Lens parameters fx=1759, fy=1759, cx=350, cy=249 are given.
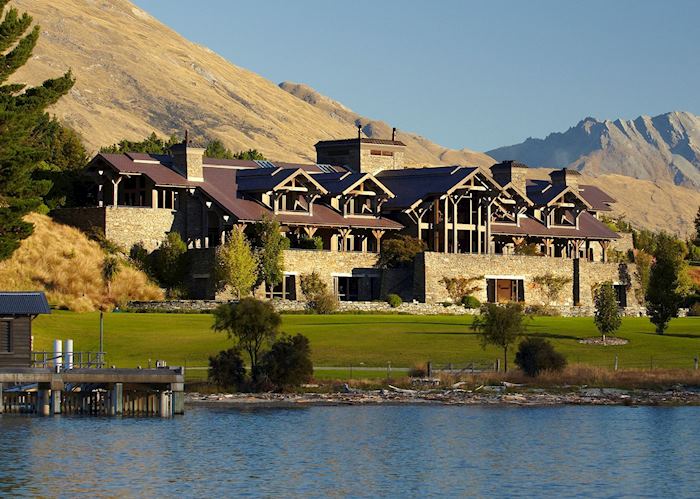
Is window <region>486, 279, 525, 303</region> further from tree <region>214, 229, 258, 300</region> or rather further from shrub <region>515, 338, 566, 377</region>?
shrub <region>515, 338, 566, 377</region>

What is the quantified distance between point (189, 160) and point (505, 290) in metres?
24.0

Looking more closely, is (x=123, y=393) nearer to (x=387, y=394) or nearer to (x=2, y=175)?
(x=387, y=394)

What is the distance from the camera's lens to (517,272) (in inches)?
4865

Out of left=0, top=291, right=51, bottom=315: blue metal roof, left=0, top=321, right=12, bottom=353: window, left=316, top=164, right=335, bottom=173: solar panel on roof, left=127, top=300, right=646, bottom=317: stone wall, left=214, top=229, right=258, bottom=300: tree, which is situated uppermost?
left=316, top=164, right=335, bottom=173: solar panel on roof

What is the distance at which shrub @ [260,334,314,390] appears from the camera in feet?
250

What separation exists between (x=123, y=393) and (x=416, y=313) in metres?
40.4

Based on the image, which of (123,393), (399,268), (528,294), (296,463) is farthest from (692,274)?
(296,463)

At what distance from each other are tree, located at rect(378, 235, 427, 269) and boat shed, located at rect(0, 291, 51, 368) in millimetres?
45877

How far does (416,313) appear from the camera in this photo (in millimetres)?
112188

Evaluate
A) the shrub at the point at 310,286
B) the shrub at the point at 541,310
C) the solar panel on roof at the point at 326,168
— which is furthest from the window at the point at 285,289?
the solar panel on roof at the point at 326,168

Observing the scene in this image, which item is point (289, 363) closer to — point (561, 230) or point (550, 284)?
point (550, 284)

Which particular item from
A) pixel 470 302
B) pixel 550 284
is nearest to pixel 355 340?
pixel 470 302

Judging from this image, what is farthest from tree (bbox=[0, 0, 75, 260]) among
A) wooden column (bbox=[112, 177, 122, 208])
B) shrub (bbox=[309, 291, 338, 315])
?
shrub (bbox=[309, 291, 338, 315])

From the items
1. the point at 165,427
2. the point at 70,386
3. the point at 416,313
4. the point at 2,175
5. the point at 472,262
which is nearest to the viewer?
the point at 165,427
